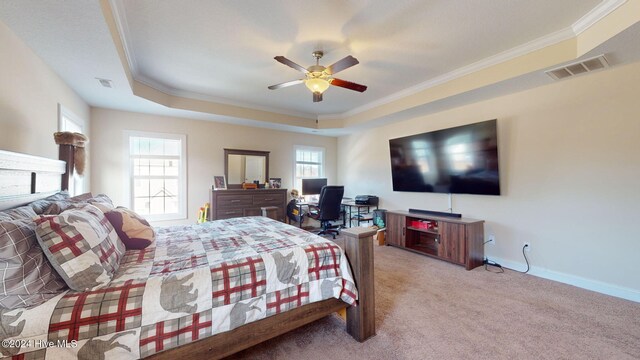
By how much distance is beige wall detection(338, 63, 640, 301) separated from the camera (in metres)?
2.48

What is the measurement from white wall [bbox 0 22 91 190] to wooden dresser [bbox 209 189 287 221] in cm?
216

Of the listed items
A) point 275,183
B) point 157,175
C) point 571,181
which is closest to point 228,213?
point 275,183

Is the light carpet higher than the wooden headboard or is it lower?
lower

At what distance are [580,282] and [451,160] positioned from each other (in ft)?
6.56

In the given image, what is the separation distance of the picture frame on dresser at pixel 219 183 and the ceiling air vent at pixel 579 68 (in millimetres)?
4972

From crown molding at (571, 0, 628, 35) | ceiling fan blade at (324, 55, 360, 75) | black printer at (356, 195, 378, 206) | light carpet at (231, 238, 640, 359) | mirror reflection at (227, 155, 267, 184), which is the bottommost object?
light carpet at (231, 238, 640, 359)

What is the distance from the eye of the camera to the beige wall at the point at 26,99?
1774 millimetres

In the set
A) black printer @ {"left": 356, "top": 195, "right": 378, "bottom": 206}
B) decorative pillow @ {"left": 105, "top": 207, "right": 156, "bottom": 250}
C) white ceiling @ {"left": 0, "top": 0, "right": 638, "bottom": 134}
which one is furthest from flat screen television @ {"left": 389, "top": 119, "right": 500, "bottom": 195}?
decorative pillow @ {"left": 105, "top": 207, "right": 156, "bottom": 250}

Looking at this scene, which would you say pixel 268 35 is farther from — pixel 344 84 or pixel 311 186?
pixel 311 186

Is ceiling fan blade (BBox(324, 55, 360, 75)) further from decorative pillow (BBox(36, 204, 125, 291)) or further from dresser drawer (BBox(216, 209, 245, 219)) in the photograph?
dresser drawer (BBox(216, 209, 245, 219))

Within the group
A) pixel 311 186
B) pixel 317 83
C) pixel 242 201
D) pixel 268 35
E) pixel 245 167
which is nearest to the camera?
pixel 268 35

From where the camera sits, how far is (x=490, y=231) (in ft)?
11.5

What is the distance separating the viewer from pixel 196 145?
457 centimetres

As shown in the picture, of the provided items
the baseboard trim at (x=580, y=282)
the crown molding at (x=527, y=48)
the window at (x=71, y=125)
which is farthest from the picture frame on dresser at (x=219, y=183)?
the baseboard trim at (x=580, y=282)
